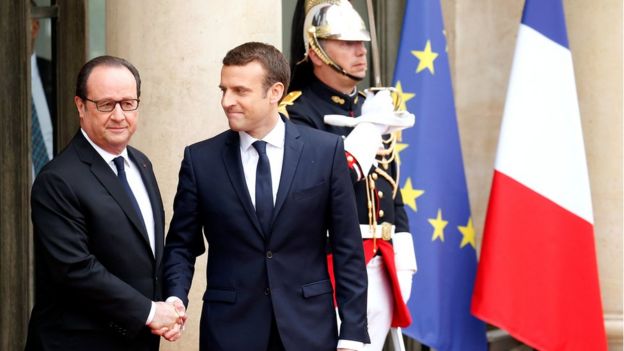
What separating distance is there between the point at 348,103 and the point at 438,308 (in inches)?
78.1

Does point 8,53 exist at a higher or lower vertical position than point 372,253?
higher

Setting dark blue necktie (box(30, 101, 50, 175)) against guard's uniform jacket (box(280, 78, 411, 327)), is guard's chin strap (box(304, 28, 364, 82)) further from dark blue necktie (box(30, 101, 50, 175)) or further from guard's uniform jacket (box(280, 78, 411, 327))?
dark blue necktie (box(30, 101, 50, 175))

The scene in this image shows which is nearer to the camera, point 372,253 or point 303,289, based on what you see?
point 303,289

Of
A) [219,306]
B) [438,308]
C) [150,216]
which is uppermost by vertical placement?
[150,216]

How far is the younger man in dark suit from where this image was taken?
14.9 ft

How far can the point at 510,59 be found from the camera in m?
8.77

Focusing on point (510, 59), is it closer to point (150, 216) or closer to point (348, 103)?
point (348, 103)

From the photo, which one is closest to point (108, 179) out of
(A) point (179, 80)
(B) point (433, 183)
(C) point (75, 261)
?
(C) point (75, 261)

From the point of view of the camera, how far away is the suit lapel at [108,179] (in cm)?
442

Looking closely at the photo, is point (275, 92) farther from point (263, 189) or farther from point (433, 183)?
point (433, 183)

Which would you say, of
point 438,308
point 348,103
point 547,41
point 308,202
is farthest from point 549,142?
point 308,202

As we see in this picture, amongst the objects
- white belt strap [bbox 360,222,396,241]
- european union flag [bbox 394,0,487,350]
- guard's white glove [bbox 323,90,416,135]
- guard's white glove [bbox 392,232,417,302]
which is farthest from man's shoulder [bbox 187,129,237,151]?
european union flag [bbox 394,0,487,350]

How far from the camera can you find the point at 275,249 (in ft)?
14.9

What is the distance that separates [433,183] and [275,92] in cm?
286
